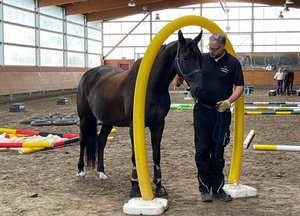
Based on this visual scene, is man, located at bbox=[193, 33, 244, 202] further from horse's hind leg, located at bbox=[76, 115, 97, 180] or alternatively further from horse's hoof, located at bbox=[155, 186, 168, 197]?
horse's hind leg, located at bbox=[76, 115, 97, 180]

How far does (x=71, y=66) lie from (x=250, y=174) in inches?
1108

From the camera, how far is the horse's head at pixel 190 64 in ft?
15.1

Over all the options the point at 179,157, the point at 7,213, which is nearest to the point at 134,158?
the point at 7,213

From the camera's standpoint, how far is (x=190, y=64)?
465 centimetres

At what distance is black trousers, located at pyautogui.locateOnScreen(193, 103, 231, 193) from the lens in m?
4.96

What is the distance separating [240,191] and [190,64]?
1.71 meters

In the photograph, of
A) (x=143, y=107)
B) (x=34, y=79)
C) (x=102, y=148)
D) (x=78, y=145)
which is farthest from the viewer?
(x=34, y=79)

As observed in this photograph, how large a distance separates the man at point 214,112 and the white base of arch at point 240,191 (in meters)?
0.15

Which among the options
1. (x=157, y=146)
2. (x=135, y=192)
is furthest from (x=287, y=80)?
(x=135, y=192)

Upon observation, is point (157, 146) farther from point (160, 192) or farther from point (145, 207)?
point (145, 207)

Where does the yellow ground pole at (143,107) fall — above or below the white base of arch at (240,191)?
above

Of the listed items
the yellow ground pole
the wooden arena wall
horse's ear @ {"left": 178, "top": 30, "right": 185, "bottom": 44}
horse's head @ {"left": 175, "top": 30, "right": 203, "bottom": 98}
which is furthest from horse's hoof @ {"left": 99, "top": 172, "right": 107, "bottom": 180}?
the wooden arena wall

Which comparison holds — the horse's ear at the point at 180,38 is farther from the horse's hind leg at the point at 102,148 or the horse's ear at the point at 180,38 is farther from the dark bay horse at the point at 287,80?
the dark bay horse at the point at 287,80

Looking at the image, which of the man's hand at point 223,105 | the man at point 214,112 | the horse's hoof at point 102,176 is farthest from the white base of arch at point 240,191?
the horse's hoof at point 102,176
